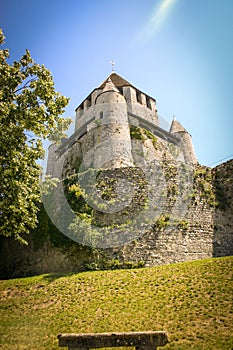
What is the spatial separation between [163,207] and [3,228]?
7.56 meters

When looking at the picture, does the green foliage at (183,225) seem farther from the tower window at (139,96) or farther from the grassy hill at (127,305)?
the tower window at (139,96)

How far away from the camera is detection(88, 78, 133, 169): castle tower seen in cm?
1814

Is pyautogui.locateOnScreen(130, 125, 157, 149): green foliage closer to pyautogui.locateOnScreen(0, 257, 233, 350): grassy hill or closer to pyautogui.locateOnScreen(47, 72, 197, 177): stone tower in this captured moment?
pyautogui.locateOnScreen(47, 72, 197, 177): stone tower

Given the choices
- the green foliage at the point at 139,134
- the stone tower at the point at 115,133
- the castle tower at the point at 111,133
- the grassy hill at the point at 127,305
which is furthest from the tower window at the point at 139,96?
the grassy hill at the point at 127,305

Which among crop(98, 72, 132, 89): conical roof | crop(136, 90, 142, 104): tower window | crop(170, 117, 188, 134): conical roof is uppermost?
crop(98, 72, 132, 89): conical roof

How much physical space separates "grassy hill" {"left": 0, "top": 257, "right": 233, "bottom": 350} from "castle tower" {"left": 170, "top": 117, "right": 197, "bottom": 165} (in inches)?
734

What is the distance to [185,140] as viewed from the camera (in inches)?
1130

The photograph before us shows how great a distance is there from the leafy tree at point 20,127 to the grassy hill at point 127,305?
97.7 inches

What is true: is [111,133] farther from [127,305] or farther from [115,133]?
[127,305]

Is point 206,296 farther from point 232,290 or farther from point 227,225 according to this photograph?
point 227,225

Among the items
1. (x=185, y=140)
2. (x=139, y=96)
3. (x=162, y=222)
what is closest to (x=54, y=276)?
(x=162, y=222)

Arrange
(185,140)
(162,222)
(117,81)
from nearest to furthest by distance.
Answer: (162,222), (185,140), (117,81)

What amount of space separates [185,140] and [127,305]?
24.0 m

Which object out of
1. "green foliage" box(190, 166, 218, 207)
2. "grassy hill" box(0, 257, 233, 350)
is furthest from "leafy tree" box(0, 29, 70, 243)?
"green foliage" box(190, 166, 218, 207)
